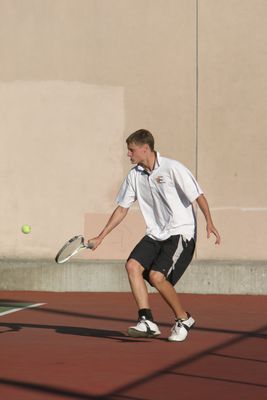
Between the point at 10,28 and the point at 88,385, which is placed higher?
the point at 10,28

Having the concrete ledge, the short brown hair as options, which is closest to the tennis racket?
the short brown hair

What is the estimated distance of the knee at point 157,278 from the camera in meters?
10.6

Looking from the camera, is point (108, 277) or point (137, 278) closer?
point (137, 278)

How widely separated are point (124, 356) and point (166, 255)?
3.78ft

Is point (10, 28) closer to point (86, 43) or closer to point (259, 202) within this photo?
point (86, 43)

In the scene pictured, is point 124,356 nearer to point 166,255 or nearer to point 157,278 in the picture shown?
point 157,278

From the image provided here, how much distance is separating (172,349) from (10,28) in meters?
9.09

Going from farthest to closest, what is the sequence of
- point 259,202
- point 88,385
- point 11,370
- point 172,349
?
1. point 259,202
2. point 172,349
3. point 11,370
4. point 88,385

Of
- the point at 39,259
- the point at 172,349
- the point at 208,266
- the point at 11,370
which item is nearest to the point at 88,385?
the point at 11,370

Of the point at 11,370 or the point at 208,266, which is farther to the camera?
the point at 208,266

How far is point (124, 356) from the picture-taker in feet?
32.5

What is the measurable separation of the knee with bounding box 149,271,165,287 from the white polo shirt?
1.03 feet

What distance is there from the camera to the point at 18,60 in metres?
18.5

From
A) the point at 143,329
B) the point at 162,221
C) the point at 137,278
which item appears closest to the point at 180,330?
the point at 143,329
